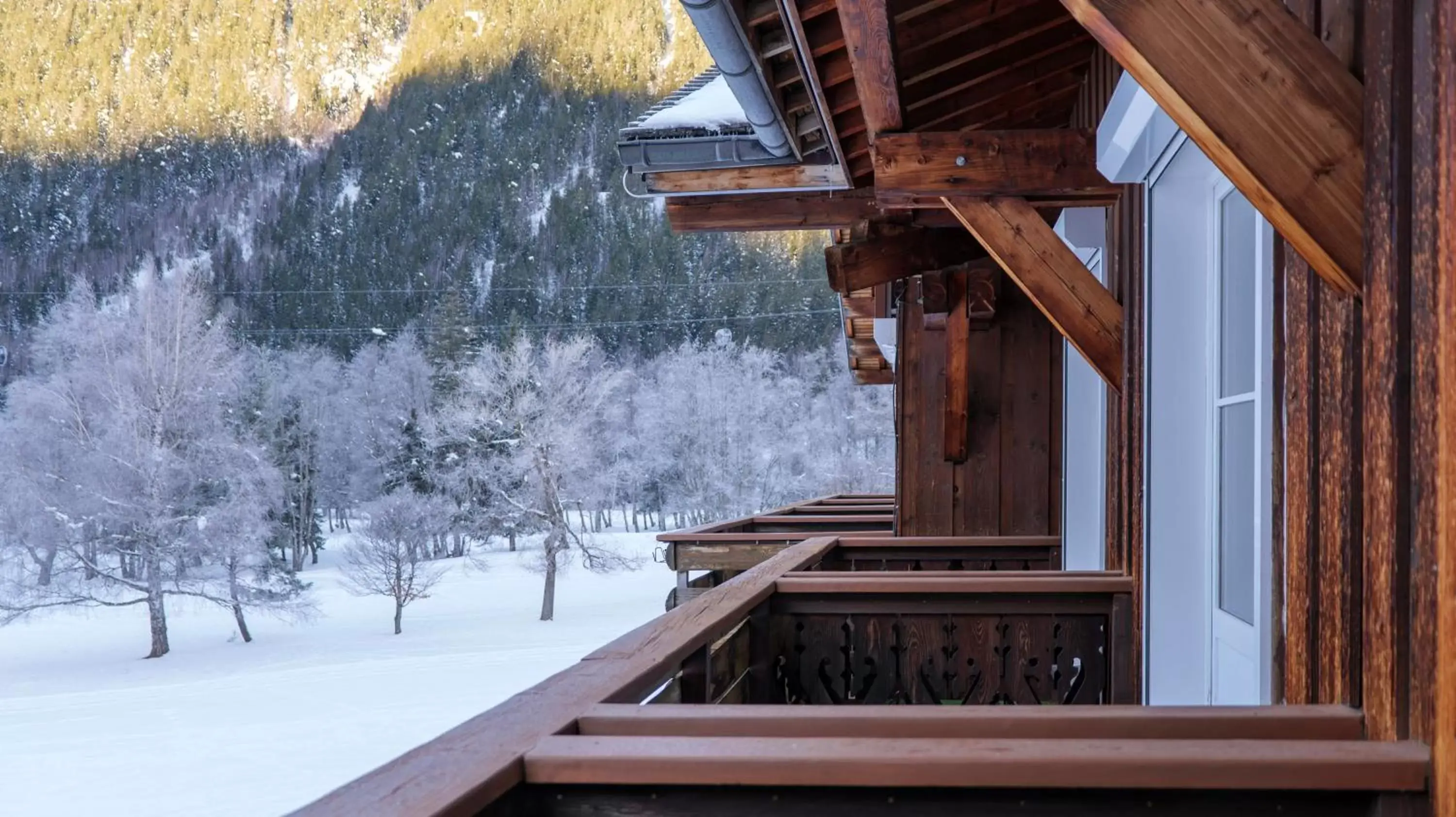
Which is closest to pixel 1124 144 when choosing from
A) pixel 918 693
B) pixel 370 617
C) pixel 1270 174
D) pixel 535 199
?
pixel 918 693

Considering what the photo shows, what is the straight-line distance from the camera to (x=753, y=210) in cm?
507

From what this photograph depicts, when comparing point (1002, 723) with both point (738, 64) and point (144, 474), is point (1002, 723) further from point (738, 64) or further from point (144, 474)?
point (144, 474)

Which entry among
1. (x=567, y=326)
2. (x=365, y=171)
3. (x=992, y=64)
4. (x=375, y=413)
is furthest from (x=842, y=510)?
(x=365, y=171)

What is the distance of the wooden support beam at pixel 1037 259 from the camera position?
336 cm

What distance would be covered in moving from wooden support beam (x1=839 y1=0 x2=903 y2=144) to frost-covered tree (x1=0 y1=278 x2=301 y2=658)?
24.0 metres

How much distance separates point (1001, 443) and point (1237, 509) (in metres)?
3.63

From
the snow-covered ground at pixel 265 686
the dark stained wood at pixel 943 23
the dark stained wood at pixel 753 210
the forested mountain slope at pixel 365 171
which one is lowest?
the snow-covered ground at pixel 265 686

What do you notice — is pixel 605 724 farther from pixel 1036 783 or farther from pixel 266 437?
pixel 266 437

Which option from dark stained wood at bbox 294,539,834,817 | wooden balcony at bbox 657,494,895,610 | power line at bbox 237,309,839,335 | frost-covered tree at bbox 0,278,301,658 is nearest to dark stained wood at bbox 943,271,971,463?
wooden balcony at bbox 657,494,895,610

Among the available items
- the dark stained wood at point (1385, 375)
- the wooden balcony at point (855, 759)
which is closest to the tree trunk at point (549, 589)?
the wooden balcony at point (855, 759)

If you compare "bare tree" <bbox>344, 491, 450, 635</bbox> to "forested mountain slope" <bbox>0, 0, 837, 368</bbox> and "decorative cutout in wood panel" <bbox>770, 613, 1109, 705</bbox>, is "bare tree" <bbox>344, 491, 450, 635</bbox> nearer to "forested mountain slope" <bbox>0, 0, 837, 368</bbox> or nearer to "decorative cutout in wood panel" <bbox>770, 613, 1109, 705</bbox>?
"forested mountain slope" <bbox>0, 0, 837, 368</bbox>

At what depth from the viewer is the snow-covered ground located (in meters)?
14.6

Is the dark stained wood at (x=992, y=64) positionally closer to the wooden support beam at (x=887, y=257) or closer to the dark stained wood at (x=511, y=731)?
the dark stained wood at (x=511, y=731)

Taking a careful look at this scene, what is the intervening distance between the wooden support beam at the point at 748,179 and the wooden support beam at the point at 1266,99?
3038 millimetres
